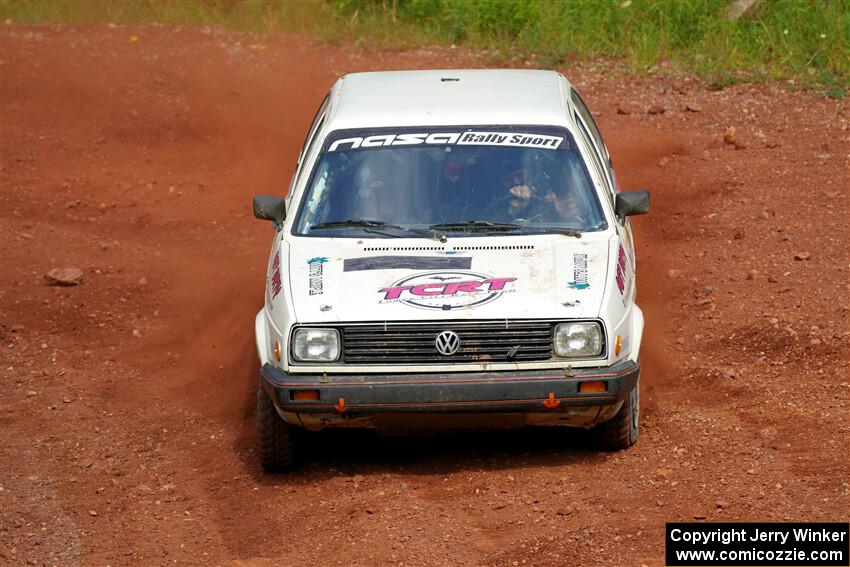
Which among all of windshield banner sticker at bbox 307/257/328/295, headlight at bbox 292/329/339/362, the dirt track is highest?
windshield banner sticker at bbox 307/257/328/295

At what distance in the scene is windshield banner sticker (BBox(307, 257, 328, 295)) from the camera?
20.9 ft

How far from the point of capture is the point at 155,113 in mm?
13914

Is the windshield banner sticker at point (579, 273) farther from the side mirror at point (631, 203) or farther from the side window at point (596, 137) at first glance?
the side window at point (596, 137)

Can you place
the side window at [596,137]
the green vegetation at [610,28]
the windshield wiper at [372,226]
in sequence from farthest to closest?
the green vegetation at [610,28] → the side window at [596,137] → the windshield wiper at [372,226]

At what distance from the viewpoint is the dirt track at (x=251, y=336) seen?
6.03m

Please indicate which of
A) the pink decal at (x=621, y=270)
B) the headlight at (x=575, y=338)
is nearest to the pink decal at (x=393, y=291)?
the headlight at (x=575, y=338)

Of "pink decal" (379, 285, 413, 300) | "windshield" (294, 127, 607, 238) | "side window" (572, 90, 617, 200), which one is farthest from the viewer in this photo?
"side window" (572, 90, 617, 200)

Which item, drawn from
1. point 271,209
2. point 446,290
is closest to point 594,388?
point 446,290

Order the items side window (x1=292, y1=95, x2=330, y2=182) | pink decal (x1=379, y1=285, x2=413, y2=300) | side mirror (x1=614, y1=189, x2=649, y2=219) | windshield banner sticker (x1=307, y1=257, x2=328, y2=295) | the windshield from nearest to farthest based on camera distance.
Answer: pink decal (x1=379, y1=285, x2=413, y2=300) → windshield banner sticker (x1=307, y1=257, x2=328, y2=295) → the windshield → side mirror (x1=614, y1=189, x2=649, y2=219) → side window (x1=292, y1=95, x2=330, y2=182)

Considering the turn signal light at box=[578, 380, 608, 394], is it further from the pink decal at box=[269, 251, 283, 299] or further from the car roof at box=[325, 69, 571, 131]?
the car roof at box=[325, 69, 571, 131]

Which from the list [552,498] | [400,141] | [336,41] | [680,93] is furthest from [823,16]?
[552,498]

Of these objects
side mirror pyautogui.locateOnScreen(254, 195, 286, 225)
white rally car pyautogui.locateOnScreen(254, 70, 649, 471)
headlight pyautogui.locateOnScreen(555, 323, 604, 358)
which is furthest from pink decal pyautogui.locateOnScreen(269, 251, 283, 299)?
headlight pyautogui.locateOnScreen(555, 323, 604, 358)

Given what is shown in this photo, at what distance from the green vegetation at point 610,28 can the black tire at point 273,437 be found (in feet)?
26.5

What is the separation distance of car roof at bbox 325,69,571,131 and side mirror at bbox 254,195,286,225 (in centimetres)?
53
